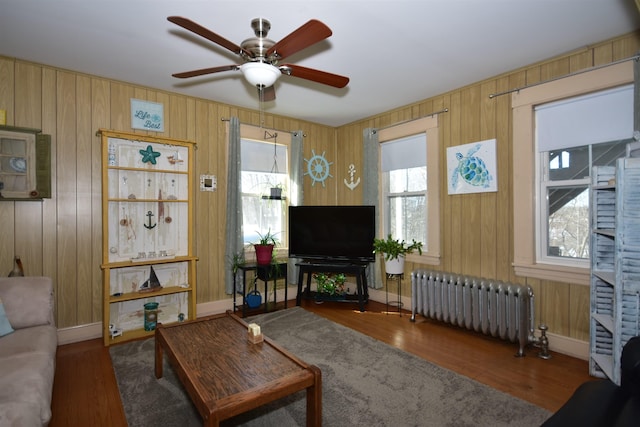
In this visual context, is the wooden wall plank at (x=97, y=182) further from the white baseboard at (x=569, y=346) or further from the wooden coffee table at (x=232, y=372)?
the white baseboard at (x=569, y=346)

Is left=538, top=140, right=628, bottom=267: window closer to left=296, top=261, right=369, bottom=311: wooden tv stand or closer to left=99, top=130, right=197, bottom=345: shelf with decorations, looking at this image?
left=296, top=261, right=369, bottom=311: wooden tv stand

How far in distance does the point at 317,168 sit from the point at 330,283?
1.72m

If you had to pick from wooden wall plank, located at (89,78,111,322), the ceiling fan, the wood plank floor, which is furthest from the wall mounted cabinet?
the ceiling fan

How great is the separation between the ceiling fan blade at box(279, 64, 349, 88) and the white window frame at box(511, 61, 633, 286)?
1.88 metres

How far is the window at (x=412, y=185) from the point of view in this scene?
380 centimetres

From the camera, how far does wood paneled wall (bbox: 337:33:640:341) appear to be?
8.96 ft

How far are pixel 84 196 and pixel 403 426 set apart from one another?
339 cm

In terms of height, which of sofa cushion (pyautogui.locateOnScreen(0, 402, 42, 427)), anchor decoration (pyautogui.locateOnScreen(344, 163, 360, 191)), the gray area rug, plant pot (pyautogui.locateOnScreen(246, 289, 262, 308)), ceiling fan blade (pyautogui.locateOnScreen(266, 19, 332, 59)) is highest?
ceiling fan blade (pyautogui.locateOnScreen(266, 19, 332, 59))

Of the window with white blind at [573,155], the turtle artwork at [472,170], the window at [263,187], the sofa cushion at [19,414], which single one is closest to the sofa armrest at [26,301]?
the sofa cushion at [19,414]

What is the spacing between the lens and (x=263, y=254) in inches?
155

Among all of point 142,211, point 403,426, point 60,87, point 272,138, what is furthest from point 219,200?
point 403,426

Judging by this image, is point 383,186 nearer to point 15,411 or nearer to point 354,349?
point 354,349

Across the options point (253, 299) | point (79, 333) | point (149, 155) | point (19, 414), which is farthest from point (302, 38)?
point (79, 333)

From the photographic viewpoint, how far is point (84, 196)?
125 inches
